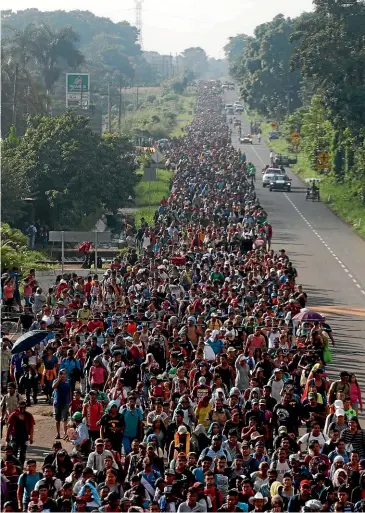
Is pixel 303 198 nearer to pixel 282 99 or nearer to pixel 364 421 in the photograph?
pixel 364 421

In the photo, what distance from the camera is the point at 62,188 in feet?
177

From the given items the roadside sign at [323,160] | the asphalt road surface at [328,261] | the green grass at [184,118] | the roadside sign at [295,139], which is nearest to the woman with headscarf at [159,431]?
the asphalt road surface at [328,261]

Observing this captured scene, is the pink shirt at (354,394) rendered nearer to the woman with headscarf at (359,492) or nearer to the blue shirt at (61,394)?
the blue shirt at (61,394)

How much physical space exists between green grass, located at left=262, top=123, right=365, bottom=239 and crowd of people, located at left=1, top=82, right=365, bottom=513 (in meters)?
22.2

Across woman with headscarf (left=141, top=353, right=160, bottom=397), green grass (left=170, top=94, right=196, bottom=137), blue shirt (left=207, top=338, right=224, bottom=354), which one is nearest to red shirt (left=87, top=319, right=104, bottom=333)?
blue shirt (left=207, top=338, right=224, bottom=354)

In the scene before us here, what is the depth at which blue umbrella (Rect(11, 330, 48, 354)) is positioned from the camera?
22.8m

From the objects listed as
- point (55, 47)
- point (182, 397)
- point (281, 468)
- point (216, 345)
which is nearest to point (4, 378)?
point (216, 345)

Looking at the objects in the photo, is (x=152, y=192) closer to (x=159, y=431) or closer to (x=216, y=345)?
(x=216, y=345)

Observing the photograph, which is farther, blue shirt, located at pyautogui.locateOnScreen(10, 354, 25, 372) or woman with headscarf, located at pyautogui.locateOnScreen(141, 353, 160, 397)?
blue shirt, located at pyautogui.locateOnScreen(10, 354, 25, 372)

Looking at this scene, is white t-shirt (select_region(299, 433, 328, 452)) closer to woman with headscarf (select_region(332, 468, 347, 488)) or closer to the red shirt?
woman with headscarf (select_region(332, 468, 347, 488))

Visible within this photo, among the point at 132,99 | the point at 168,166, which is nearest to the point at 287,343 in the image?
the point at 168,166

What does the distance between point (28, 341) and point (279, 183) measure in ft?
167

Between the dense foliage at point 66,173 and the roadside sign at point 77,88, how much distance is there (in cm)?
3398

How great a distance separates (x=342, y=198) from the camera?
66688mm
